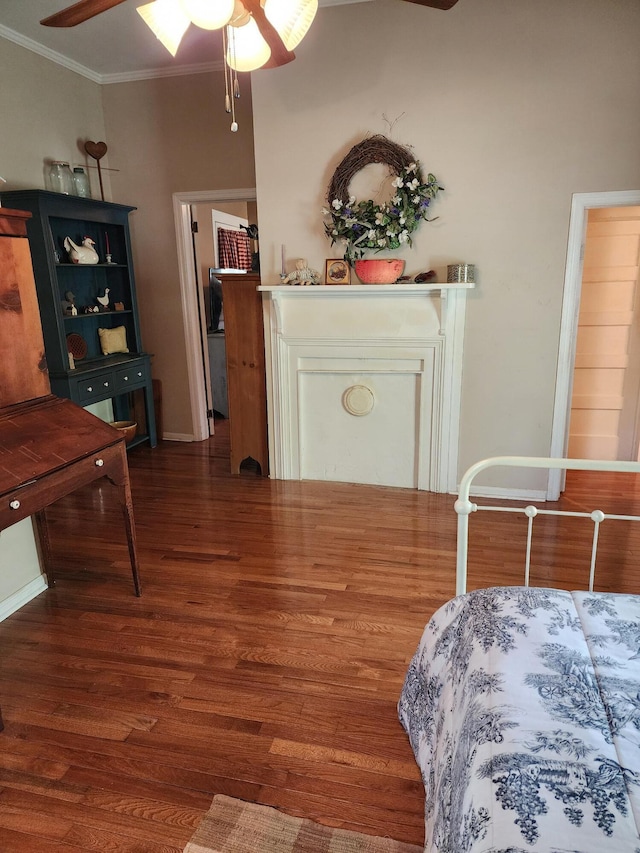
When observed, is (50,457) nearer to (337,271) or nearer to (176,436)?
(337,271)

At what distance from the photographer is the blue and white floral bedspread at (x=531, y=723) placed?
100cm

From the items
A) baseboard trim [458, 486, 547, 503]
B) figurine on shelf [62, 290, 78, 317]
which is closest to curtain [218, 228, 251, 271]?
figurine on shelf [62, 290, 78, 317]

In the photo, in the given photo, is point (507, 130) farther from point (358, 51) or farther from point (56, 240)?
point (56, 240)

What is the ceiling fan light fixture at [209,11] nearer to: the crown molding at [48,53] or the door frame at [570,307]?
the door frame at [570,307]

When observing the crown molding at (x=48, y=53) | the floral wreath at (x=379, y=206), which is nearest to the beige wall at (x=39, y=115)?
the crown molding at (x=48, y=53)

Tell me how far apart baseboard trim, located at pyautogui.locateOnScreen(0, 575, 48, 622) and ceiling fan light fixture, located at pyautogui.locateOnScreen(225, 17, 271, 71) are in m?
2.49

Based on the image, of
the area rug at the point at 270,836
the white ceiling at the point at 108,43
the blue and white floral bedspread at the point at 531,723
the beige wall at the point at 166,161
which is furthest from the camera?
the beige wall at the point at 166,161

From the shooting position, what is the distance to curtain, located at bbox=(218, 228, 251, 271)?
679 cm

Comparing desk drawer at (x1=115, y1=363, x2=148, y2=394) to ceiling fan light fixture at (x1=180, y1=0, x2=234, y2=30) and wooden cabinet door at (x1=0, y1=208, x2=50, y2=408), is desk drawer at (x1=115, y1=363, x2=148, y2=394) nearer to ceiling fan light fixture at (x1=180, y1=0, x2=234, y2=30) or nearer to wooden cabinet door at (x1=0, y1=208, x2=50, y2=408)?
wooden cabinet door at (x1=0, y1=208, x2=50, y2=408)

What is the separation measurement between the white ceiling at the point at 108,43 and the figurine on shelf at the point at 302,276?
1.56 m

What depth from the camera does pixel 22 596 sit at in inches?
111

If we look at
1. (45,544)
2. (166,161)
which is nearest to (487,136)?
(166,161)

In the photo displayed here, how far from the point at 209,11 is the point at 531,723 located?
2071 mm

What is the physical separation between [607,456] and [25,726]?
4348mm
